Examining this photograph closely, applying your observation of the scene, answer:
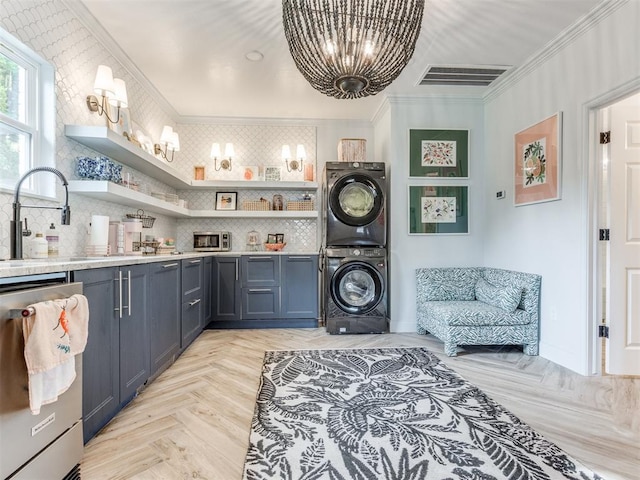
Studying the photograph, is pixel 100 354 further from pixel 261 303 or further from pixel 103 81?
pixel 261 303

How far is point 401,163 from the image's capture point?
12.9 feet

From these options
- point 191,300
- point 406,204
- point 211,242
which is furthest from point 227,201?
point 406,204

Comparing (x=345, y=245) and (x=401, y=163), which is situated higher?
(x=401, y=163)

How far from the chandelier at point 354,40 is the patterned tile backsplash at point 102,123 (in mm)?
1629

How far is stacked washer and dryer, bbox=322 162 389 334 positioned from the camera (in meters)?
3.78

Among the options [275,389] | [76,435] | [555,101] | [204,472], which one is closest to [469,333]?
[275,389]

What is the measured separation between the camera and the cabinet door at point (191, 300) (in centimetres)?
293

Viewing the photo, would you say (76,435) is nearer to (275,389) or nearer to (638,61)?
(275,389)

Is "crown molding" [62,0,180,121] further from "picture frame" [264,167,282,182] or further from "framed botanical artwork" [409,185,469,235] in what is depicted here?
"framed botanical artwork" [409,185,469,235]

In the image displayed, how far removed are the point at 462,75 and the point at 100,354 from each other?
3.99 m

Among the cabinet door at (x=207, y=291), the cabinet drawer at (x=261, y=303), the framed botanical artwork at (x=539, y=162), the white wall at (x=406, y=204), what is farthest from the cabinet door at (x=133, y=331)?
the framed botanical artwork at (x=539, y=162)

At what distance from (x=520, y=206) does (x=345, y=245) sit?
1898mm

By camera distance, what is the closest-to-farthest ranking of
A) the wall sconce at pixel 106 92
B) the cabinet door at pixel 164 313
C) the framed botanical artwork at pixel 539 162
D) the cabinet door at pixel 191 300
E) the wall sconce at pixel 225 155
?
the cabinet door at pixel 164 313 → the wall sconce at pixel 106 92 → the framed botanical artwork at pixel 539 162 → the cabinet door at pixel 191 300 → the wall sconce at pixel 225 155

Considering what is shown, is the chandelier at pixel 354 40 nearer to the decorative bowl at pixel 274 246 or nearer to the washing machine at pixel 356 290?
the washing machine at pixel 356 290
